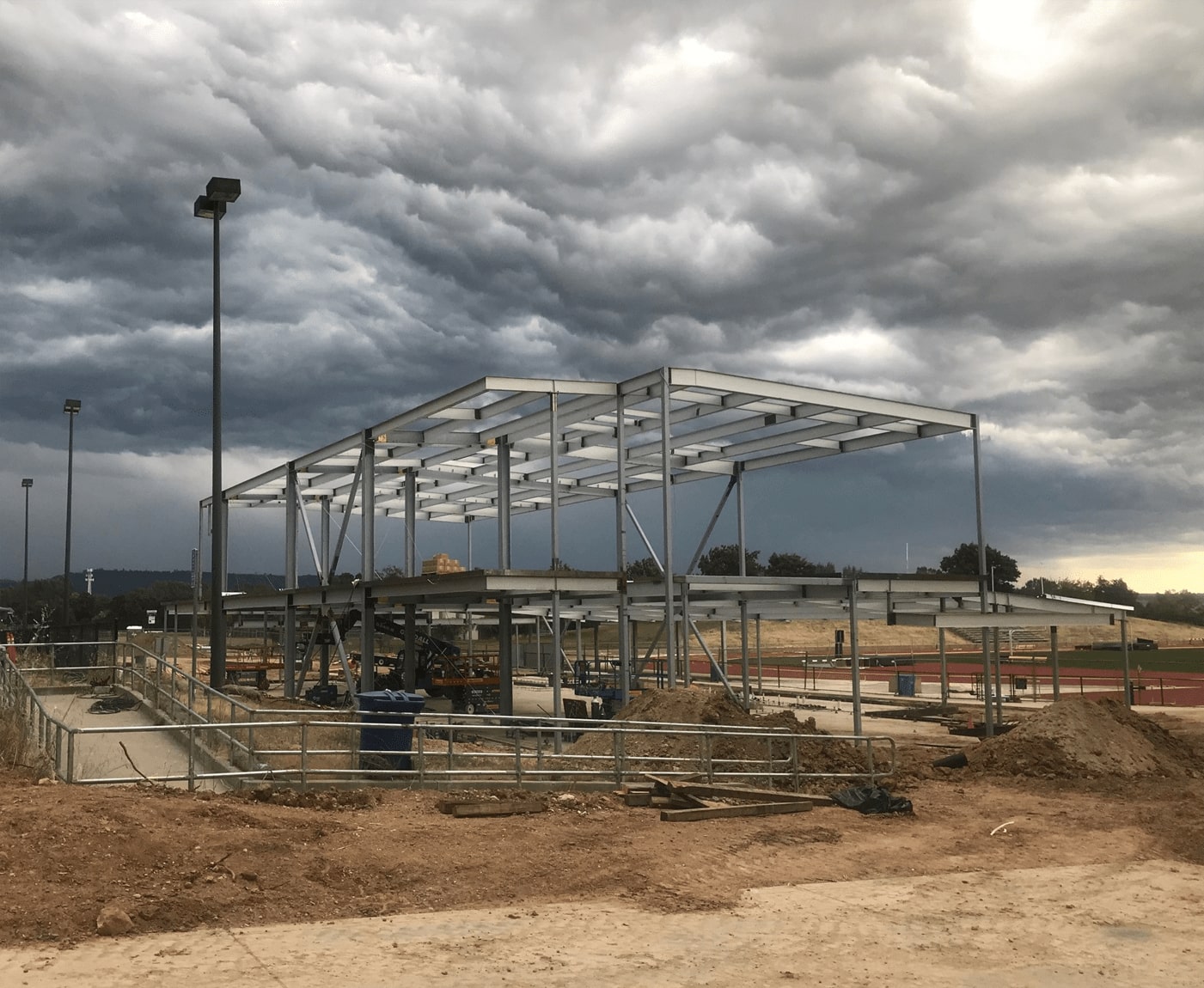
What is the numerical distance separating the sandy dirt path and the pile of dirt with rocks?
310 inches

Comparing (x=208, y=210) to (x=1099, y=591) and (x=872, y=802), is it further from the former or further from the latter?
(x=1099, y=591)

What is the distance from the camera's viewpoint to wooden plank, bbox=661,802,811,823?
1491 centimetres

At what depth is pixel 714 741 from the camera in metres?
19.8

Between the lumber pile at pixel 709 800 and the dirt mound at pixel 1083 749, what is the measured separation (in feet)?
18.6

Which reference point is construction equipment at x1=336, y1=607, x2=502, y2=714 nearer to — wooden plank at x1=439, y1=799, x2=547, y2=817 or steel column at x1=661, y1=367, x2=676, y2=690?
steel column at x1=661, y1=367, x2=676, y2=690

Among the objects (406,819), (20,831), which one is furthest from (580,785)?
(20,831)

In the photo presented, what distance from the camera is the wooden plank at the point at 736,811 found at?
48.9ft

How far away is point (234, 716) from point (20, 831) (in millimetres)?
8568

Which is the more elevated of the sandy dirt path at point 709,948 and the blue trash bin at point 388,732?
the blue trash bin at point 388,732

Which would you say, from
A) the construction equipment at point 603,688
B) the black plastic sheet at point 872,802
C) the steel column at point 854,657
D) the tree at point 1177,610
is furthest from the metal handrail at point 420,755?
the tree at point 1177,610

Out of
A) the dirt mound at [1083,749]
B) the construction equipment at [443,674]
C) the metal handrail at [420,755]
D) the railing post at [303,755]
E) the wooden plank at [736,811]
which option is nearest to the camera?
the railing post at [303,755]

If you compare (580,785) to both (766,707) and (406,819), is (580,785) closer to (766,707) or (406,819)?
(406,819)

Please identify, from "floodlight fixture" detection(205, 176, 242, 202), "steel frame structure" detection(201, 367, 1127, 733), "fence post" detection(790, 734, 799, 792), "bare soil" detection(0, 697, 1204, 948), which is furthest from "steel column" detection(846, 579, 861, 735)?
"floodlight fixture" detection(205, 176, 242, 202)

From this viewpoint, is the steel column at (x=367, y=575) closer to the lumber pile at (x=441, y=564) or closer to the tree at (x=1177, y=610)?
the lumber pile at (x=441, y=564)
